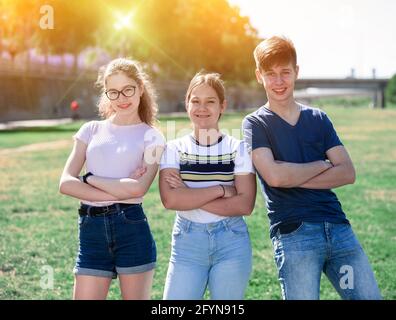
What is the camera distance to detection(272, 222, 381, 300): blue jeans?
3.66 m

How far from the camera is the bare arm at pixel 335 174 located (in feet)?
12.8

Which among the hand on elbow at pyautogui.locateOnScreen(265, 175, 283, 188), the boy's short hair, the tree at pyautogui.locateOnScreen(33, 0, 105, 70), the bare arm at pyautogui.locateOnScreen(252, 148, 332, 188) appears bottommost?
the hand on elbow at pyautogui.locateOnScreen(265, 175, 283, 188)

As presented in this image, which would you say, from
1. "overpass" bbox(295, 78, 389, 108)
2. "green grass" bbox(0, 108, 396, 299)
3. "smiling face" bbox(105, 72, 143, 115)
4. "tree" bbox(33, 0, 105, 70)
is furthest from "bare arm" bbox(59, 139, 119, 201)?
"overpass" bbox(295, 78, 389, 108)

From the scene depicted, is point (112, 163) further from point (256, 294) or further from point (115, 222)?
point (256, 294)

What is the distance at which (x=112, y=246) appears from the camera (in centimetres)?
393

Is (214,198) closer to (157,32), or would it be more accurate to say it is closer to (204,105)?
(204,105)

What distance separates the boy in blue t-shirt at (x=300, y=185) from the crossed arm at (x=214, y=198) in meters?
0.17

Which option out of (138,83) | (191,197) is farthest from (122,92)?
(191,197)

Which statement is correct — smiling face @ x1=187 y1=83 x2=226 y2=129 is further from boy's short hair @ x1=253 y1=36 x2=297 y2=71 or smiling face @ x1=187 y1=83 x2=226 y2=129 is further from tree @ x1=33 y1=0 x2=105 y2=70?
tree @ x1=33 y1=0 x2=105 y2=70

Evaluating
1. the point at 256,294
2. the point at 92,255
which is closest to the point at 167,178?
the point at 92,255

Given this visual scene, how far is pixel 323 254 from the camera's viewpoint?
147 inches

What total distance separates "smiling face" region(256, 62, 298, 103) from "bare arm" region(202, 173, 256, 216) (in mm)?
590

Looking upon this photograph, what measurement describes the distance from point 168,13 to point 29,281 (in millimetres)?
52789

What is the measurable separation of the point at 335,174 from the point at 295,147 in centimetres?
32
